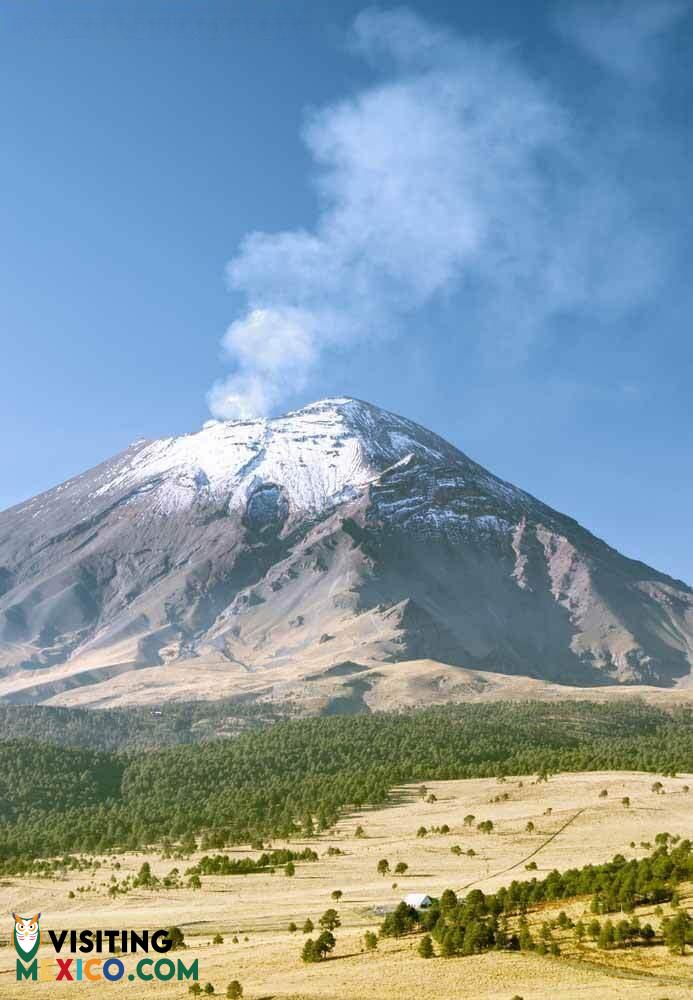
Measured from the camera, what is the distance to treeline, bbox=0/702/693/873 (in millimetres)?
126062

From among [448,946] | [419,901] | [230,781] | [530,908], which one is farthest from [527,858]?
[230,781]

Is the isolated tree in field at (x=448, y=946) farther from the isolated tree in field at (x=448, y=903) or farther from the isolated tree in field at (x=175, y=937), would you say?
the isolated tree in field at (x=175, y=937)

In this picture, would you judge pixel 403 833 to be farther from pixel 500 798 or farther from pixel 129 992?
pixel 129 992

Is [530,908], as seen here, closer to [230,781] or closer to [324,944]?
[324,944]

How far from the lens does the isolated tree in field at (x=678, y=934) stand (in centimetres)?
4841

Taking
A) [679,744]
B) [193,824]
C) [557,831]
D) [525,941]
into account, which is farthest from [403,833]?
[679,744]

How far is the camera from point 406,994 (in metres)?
45.8

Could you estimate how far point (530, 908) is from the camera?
5969cm

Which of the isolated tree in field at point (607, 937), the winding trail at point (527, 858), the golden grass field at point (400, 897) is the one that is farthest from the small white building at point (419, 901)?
the isolated tree in field at point (607, 937)

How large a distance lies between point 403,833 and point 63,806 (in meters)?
74.3

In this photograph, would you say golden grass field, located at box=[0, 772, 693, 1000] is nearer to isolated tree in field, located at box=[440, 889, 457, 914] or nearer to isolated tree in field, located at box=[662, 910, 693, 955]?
isolated tree in field, located at box=[662, 910, 693, 955]

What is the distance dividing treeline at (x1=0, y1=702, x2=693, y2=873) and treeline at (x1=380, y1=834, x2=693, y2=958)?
57326 mm

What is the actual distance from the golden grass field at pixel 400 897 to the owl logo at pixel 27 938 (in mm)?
998

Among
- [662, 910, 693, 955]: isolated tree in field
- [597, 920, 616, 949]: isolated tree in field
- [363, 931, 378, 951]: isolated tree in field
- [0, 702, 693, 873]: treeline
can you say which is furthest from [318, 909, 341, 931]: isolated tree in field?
[0, 702, 693, 873]: treeline
